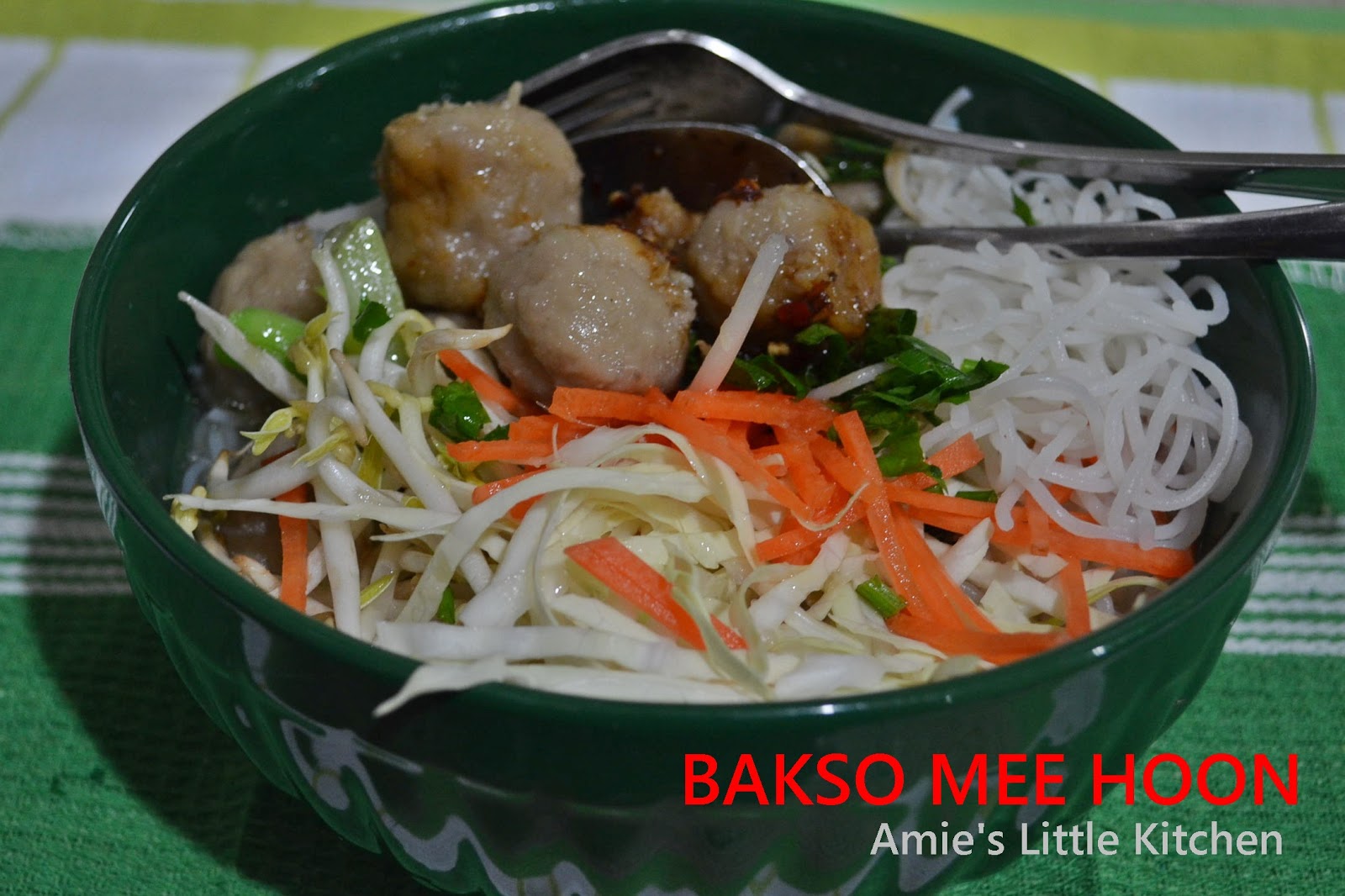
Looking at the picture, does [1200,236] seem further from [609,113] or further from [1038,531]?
[609,113]

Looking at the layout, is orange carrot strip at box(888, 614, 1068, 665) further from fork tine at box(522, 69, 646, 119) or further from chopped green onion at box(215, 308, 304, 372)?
fork tine at box(522, 69, 646, 119)

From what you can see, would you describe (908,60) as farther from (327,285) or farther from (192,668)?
(192,668)

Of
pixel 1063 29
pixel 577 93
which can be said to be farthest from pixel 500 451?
pixel 1063 29

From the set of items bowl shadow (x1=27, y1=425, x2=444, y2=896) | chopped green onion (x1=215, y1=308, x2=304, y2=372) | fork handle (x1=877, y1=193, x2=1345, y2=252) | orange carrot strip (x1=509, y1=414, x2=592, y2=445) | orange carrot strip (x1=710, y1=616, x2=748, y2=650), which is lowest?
bowl shadow (x1=27, y1=425, x2=444, y2=896)

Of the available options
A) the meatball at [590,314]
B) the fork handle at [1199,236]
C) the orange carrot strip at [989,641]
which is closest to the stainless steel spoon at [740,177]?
the fork handle at [1199,236]

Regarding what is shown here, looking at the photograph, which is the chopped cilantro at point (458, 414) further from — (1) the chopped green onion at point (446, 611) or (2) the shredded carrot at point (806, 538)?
(2) the shredded carrot at point (806, 538)

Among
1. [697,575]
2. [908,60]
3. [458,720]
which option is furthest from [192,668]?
[908,60]

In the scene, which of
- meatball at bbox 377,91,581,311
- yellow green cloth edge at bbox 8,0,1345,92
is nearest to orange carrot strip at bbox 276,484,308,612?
meatball at bbox 377,91,581,311
